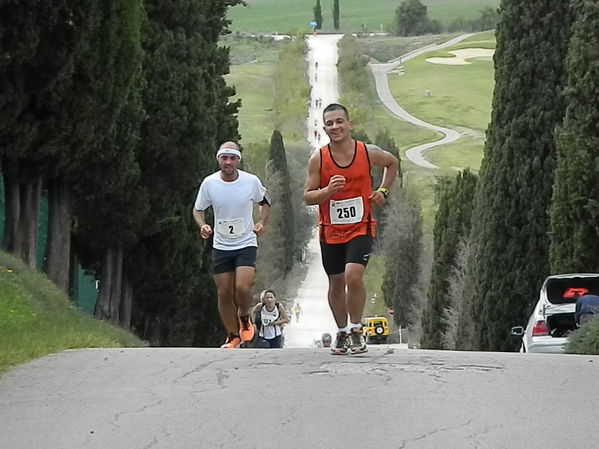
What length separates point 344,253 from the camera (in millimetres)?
12180

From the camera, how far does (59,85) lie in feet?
65.8

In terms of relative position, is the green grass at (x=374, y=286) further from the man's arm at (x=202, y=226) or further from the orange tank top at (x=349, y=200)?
the orange tank top at (x=349, y=200)

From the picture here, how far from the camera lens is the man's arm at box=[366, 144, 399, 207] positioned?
11.9 metres

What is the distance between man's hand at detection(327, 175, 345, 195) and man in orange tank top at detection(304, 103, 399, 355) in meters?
0.07

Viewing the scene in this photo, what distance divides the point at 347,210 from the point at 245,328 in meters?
3.86

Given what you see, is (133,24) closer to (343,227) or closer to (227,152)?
(227,152)

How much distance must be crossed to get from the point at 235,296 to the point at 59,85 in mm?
6397

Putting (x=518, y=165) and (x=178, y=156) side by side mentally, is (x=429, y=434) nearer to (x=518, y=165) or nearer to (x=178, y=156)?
(x=178, y=156)

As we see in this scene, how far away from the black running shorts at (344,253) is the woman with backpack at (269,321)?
264 inches

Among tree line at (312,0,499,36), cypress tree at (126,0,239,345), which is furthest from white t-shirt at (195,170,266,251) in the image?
tree line at (312,0,499,36)

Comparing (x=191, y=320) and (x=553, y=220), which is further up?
(x=553, y=220)

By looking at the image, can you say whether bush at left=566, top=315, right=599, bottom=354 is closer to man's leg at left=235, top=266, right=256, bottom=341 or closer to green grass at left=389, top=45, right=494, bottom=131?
man's leg at left=235, top=266, right=256, bottom=341

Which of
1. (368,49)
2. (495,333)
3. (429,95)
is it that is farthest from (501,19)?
(368,49)

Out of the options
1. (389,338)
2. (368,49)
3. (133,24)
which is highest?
(133,24)
